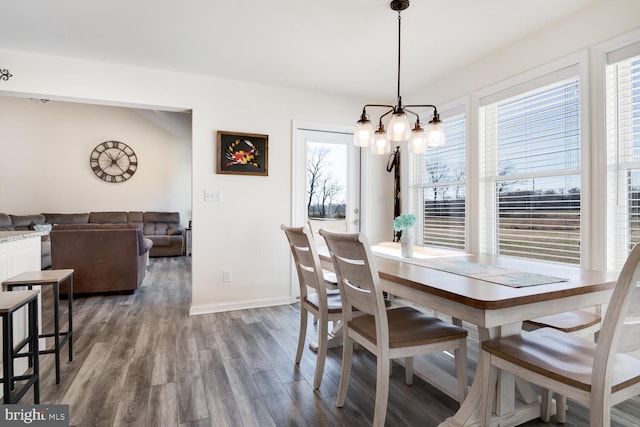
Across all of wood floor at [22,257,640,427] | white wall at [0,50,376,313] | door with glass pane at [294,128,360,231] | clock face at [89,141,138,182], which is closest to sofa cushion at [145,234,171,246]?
clock face at [89,141,138,182]

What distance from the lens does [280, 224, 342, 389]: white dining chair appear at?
189 cm

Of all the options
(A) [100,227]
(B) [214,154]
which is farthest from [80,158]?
(B) [214,154]

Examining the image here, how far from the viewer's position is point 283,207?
3672 mm

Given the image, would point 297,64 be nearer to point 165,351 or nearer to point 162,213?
point 165,351

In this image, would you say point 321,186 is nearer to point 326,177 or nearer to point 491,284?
point 326,177

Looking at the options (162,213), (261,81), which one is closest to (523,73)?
(261,81)

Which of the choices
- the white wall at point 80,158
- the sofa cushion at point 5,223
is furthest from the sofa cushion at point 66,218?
the sofa cushion at point 5,223

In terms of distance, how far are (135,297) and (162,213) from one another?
334 cm

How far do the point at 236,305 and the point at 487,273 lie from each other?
2585mm

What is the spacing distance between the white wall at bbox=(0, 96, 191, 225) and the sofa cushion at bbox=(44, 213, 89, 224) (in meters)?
0.29

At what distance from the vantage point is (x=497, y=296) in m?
1.19

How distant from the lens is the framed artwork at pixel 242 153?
339cm

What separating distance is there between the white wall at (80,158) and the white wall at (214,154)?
361cm

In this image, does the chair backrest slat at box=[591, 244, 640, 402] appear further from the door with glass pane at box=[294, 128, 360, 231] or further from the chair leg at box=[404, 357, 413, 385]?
the door with glass pane at box=[294, 128, 360, 231]
